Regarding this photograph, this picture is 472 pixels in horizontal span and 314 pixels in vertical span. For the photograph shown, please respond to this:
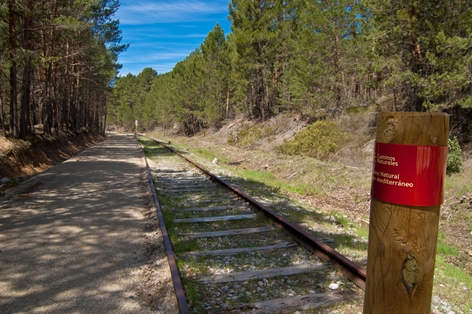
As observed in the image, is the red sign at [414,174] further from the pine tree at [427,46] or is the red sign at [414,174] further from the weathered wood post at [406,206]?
the pine tree at [427,46]

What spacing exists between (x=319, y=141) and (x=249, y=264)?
12.2 metres

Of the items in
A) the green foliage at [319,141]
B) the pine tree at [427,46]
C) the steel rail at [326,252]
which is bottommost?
the steel rail at [326,252]

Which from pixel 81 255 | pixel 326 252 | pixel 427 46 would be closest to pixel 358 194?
pixel 326 252

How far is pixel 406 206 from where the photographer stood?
1717 mm

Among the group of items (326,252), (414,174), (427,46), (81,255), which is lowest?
(81,255)

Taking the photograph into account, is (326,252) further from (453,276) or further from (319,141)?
(319,141)

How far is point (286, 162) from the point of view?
14.1 m

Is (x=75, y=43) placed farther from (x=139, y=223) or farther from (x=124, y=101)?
(x=124, y=101)

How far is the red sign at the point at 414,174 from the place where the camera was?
166 centimetres

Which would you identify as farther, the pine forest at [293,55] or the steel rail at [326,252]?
the pine forest at [293,55]

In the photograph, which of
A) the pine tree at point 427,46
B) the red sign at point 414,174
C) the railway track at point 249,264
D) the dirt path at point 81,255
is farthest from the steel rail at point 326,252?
the pine tree at point 427,46

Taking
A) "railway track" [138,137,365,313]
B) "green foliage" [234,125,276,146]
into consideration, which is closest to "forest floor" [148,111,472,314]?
"railway track" [138,137,365,313]

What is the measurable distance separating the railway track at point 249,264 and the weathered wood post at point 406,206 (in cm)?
170

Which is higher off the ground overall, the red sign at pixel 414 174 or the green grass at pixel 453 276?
the red sign at pixel 414 174
